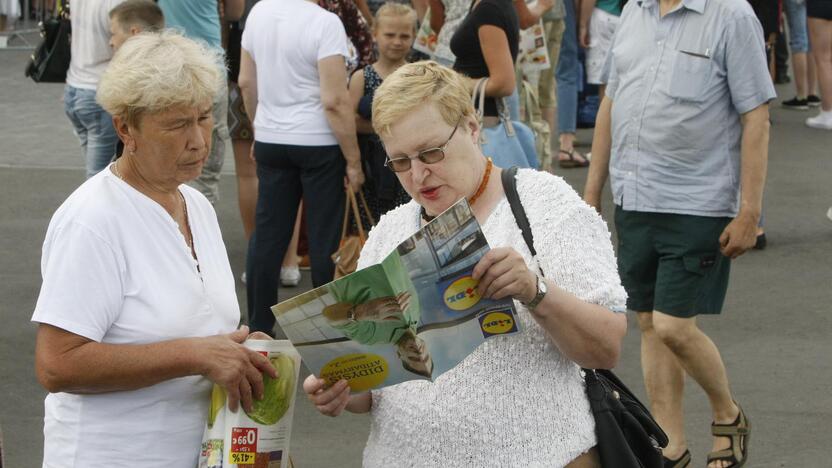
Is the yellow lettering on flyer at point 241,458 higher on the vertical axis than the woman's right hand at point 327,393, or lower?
lower

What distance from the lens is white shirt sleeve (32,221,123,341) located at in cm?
294

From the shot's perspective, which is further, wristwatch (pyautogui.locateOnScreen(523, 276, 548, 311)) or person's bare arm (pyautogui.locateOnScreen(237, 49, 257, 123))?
person's bare arm (pyautogui.locateOnScreen(237, 49, 257, 123))

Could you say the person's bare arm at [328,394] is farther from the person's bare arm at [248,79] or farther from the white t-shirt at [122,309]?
the person's bare arm at [248,79]

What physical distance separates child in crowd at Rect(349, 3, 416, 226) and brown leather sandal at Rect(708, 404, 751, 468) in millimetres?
2254

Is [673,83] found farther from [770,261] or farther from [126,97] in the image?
[770,261]

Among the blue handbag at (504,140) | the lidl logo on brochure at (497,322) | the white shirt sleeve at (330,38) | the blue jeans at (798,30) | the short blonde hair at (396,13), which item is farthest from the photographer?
the blue jeans at (798,30)

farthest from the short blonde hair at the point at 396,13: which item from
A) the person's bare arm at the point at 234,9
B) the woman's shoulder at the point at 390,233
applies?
the woman's shoulder at the point at 390,233

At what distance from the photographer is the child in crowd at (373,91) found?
6.97m

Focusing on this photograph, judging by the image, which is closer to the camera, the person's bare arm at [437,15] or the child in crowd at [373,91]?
the child in crowd at [373,91]

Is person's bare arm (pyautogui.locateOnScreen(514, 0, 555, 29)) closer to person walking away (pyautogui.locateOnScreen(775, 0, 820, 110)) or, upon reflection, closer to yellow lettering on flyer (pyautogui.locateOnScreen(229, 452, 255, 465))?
person walking away (pyautogui.locateOnScreen(775, 0, 820, 110))

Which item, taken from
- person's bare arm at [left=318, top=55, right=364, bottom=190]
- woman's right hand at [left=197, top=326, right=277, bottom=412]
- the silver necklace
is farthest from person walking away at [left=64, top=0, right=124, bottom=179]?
woman's right hand at [left=197, top=326, right=277, bottom=412]

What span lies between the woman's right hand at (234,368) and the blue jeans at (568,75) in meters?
8.50

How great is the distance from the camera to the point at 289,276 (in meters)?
8.00

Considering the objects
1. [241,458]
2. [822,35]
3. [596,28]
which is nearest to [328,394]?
[241,458]
